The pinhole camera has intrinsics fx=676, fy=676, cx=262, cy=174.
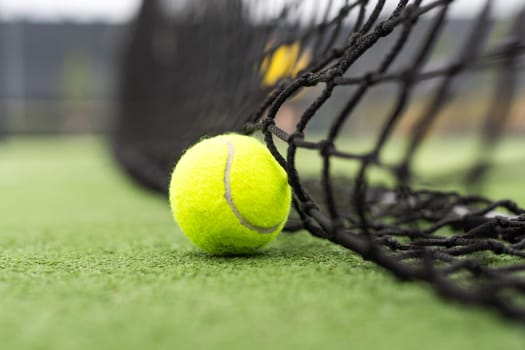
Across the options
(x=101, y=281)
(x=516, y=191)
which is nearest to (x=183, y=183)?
(x=101, y=281)

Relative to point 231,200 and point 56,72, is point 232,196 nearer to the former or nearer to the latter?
point 231,200

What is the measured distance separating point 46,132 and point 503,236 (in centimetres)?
1658

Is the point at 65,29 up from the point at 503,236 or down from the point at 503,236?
up

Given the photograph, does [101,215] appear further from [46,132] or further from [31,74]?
[31,74]

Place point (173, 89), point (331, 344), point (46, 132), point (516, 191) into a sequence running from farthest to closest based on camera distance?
point (46, 132)
point (173, 89)
point (516, 191)
point (331, 344)

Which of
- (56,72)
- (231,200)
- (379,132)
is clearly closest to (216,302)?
(231,200)

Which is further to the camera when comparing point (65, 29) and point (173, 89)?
point (65, 29)

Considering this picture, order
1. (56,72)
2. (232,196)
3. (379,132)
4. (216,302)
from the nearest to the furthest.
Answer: (216,302)
(232,196)
(379,132)
(56,72)

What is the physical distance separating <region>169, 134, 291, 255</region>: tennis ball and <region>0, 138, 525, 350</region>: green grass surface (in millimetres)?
48

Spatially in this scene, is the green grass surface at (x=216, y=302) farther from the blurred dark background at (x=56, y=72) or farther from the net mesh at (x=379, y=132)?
the blurred dark background at (x=56, y=72)

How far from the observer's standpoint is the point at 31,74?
1931 cm

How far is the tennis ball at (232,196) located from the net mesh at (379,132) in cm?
4

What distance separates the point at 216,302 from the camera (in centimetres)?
87

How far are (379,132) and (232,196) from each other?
75 cm
